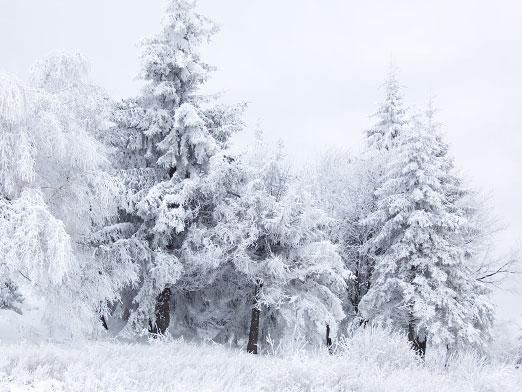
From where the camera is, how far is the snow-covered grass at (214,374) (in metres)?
5.98

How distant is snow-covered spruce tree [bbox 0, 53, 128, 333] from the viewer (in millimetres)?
11203

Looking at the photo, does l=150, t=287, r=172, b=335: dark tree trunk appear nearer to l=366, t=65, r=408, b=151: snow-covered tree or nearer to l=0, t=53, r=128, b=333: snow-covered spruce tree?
l=0, t=53, r=128, b=333: snow-covered spruce tree

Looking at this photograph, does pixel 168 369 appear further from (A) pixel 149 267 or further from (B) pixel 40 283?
(A) pixel 149 267

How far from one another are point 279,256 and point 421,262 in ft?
19.0

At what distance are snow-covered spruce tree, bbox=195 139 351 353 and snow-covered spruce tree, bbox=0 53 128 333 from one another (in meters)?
4.08

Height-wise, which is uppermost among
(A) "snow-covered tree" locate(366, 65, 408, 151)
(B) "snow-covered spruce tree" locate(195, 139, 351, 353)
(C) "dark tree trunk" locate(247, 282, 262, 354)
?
(A) "snow-covered tree" locate(366, 65, 408, 151)

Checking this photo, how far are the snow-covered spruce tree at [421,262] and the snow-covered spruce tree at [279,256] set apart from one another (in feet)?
8.77

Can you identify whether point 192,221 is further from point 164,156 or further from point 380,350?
point 380,350

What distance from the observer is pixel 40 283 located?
471 inches

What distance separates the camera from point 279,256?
16.6 meters

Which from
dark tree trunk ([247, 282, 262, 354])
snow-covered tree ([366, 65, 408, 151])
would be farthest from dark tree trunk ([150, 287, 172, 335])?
snow-covered tree ([366, 65, 408, 151])

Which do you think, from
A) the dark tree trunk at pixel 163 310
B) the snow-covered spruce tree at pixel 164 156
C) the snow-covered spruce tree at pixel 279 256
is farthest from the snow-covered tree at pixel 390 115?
the dark tree trunk at pixel 163 310

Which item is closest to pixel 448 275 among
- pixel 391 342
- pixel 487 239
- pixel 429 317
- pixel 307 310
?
pixel 429 317

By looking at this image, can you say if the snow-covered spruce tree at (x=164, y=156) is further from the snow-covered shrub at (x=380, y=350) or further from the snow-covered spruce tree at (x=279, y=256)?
the snow-covered shrub at (x=380, y=350)
